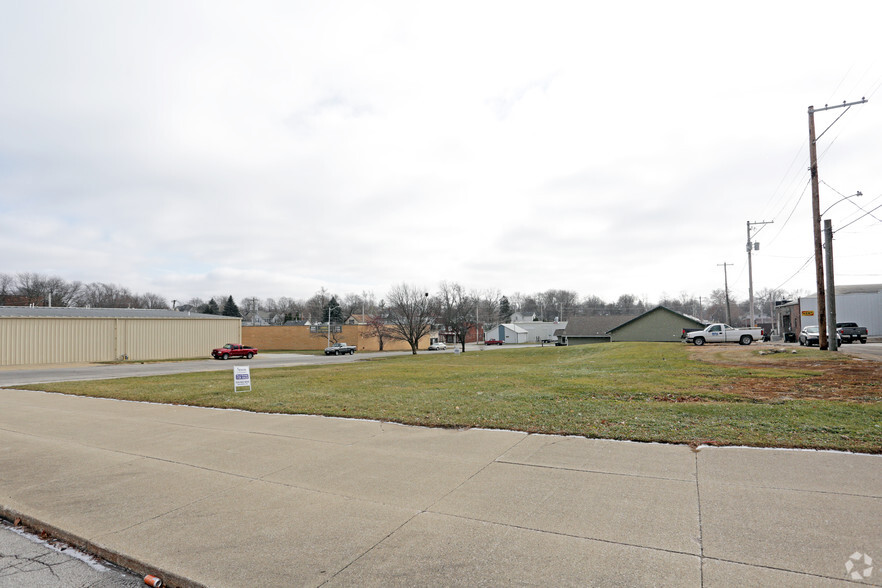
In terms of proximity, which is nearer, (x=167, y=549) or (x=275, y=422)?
(x=167, y=549)

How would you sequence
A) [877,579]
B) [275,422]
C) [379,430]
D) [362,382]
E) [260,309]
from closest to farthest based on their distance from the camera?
[877,579] → [379,430] → [275,422] → [362,382] → [260,309]

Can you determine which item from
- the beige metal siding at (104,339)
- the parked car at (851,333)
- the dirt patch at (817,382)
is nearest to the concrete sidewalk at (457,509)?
the dirt patch at (817,382)

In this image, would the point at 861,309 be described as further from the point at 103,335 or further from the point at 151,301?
the point at 151,301

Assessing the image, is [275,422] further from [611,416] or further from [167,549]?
[611,416]

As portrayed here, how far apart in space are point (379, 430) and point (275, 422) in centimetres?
236

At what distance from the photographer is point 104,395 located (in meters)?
14.7

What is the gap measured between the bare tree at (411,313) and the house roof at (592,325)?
20180 millimetres

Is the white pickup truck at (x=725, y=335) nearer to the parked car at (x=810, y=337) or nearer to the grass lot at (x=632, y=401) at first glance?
the parked car at (x=810, y=337)

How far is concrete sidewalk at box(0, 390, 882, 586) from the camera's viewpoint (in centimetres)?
366

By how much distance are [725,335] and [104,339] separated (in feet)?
167

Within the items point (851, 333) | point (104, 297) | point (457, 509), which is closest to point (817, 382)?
point (457, 509)

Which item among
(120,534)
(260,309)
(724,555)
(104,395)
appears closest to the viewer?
→ (724,555)

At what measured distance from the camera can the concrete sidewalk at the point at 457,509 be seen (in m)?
3.66

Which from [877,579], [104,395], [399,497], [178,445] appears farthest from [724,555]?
[104,395]
